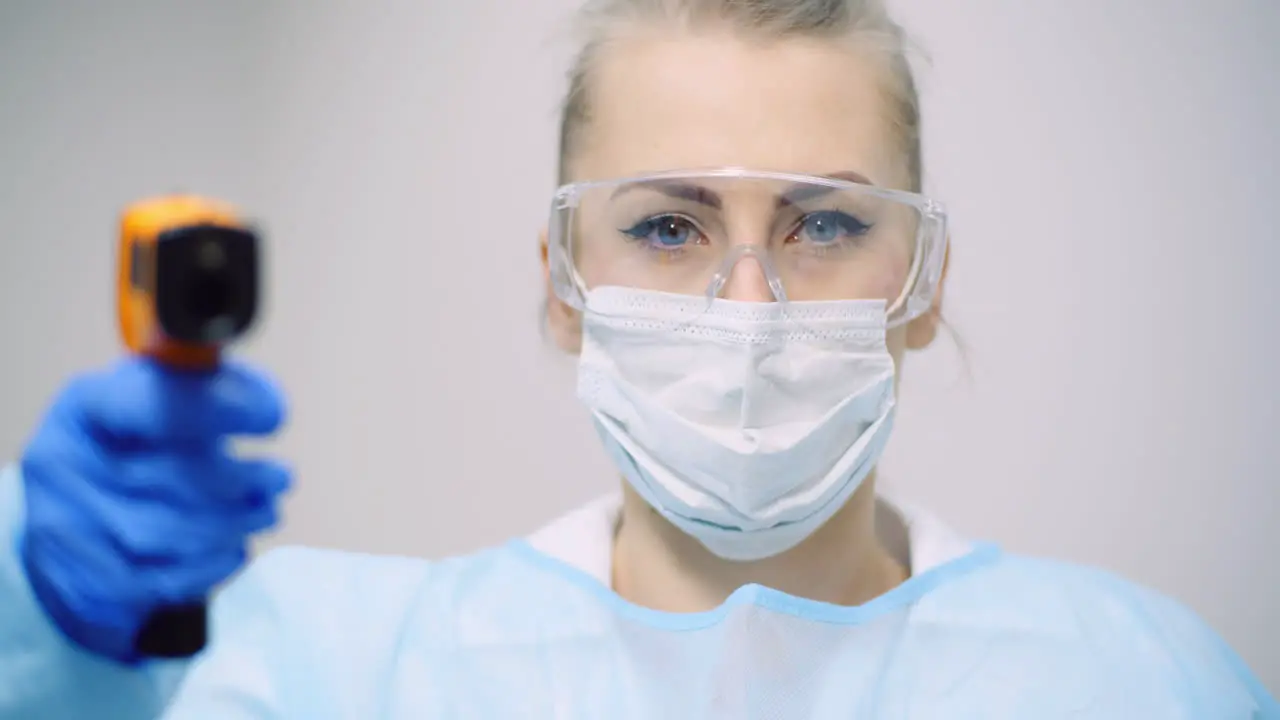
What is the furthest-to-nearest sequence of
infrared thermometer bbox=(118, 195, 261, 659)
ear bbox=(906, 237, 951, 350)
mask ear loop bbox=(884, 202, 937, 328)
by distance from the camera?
ear bbox=(906, 237, 951, 350) < mask ear loop bbox=(884, 202, 937, 328) < infrared thermometer bbox=(118, 195, 261, 659)

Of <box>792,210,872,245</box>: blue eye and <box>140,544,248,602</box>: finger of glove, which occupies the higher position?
<box>792,210,872,245</box>: blue eye

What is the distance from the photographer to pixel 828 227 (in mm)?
1279

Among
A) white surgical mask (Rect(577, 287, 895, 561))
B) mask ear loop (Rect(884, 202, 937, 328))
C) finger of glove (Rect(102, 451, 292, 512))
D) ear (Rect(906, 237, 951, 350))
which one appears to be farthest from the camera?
ear (Rect(906, 237, 951, 350))

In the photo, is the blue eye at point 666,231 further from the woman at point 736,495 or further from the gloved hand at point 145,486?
the gloved hand at point 145,486

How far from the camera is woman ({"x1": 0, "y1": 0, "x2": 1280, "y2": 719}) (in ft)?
3.97

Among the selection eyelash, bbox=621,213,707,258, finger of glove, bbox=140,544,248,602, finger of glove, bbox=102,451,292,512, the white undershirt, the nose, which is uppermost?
eyelash, bbox=621,213,707,258

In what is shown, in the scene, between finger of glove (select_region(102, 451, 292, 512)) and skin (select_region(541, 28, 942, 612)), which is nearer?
finger of glove (select_region(102, 451, 292, 512))

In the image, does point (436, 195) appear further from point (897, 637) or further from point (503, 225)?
point (897, 637)

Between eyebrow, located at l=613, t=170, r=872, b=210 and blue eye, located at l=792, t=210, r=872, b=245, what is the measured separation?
3cm

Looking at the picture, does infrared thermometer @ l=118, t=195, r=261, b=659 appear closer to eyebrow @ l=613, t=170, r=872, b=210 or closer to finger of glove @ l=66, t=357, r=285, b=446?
finger of glove @ l=66, t=357, r=285, b=446

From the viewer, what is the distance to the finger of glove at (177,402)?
0.76 meters

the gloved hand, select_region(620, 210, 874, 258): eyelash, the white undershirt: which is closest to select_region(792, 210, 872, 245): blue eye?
select_region(620, 210, 874, 258): eyelash

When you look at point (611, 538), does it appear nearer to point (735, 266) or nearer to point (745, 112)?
point (735, 266)

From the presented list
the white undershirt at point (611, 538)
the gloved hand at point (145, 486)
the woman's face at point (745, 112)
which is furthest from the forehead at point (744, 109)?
the gloved hand at point (145, 486)
